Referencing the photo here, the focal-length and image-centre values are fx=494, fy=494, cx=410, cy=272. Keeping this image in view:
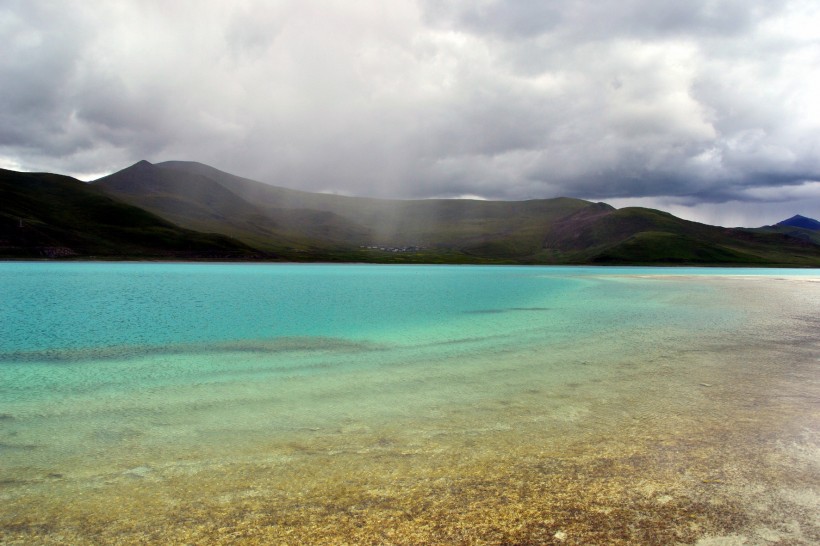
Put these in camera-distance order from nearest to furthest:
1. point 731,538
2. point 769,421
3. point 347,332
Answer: point 731,538 → point 769,421 → point 347,332

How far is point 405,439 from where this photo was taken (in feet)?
41.6

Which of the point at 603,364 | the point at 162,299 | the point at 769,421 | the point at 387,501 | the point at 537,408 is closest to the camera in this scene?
the point at 387,501

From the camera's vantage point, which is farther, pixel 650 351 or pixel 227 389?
pixel 650 351

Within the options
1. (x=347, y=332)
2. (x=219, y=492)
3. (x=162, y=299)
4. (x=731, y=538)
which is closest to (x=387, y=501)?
(x=219, y=492)

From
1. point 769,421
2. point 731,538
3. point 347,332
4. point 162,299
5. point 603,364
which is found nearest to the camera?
point 731,538

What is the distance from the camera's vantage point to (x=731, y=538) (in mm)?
7711

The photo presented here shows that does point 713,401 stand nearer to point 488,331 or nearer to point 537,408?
point 537,408

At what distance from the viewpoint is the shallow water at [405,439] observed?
827 cm

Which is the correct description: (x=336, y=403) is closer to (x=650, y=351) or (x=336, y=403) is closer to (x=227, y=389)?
(x=227, y=389)

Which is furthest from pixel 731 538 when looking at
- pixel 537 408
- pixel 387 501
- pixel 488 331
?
pixel 488 331

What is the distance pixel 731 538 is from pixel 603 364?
622 inches

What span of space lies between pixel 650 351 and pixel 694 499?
1911cm

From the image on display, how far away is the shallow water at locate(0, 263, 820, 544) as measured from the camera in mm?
8273

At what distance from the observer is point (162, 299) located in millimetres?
52500
